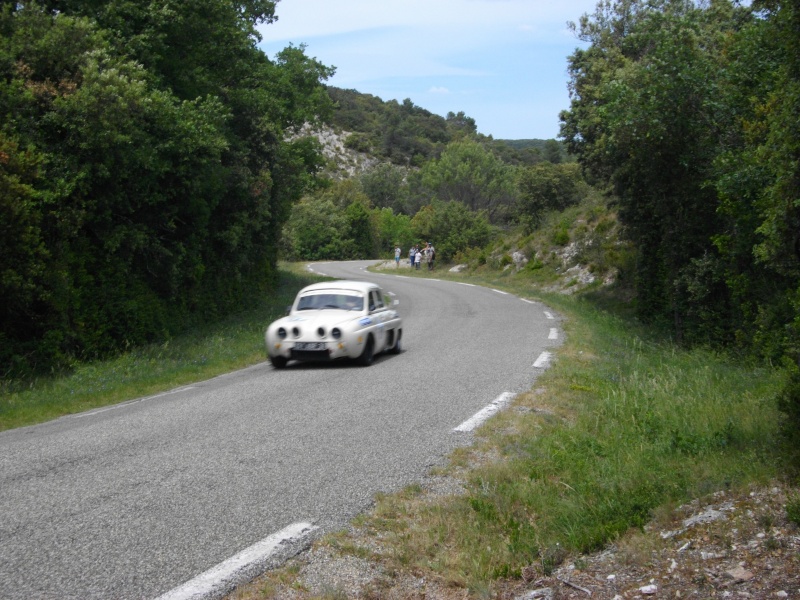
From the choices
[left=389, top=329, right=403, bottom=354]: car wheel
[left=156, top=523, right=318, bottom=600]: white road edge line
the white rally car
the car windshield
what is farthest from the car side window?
[left=156, top=523, right=318, bottom=600]: white road edge line

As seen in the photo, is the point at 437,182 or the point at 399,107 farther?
the point at 399,107

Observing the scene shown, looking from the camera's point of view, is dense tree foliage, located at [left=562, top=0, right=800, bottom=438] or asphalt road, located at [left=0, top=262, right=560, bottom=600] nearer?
asphalt road, located at [left=0, top=262, right=560, bottom=600]

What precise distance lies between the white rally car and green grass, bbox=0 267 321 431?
148 cm

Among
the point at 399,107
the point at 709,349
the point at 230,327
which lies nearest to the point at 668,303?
the point at 709,349

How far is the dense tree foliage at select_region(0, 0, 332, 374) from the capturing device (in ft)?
46.9

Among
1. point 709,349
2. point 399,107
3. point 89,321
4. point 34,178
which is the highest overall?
point 399,107

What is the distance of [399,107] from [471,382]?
178m

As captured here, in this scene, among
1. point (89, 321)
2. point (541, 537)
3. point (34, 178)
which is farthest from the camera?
point (89, 321)

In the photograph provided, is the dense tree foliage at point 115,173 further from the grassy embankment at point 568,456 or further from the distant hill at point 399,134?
the distant hill at point 399,134

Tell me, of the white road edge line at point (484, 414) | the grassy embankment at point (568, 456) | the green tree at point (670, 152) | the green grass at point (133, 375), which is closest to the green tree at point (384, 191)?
the green tree at point (670, 152)

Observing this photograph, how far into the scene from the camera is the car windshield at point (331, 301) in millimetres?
14414

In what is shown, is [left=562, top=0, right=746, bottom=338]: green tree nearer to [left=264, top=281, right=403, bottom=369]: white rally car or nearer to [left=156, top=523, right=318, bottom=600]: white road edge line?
[left=264, top=281, right=403, bottom=369]: white rally car

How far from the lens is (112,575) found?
14.6 feet

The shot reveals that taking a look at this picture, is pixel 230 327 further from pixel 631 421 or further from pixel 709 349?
pixel 631 421
